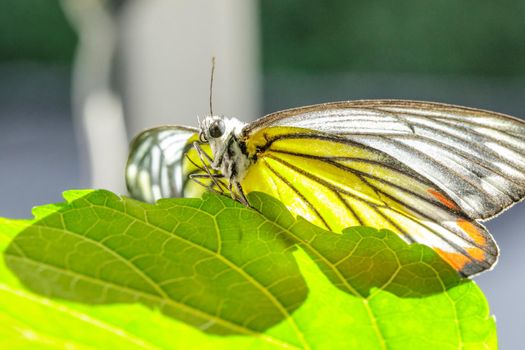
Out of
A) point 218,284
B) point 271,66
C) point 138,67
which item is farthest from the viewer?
point 271,66

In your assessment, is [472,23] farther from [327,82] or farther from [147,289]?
[147,289]

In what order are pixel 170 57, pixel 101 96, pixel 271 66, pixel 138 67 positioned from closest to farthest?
pixel 101 96
pixel 138 67
pixel 170 57
pixel 271 66

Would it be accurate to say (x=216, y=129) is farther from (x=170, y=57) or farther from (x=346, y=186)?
(x=170, y=57)

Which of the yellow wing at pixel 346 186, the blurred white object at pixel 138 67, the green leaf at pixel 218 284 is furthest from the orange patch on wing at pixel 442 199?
the blurred white object at pixel 138 67

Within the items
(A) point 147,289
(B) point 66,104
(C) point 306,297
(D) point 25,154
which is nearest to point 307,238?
(C) point 306,297

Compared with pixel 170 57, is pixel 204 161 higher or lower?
lower

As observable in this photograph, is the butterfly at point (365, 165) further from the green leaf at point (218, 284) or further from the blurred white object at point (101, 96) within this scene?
the blurred white object at point (101, 96)

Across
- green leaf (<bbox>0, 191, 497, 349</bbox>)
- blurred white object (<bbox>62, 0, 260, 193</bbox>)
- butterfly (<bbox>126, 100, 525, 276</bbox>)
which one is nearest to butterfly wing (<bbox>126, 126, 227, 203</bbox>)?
butterfly (<bbox>126, 100, 525, 276</bbox>)

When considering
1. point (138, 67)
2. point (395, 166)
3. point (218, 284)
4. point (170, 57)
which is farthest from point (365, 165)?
point (170, 57)
